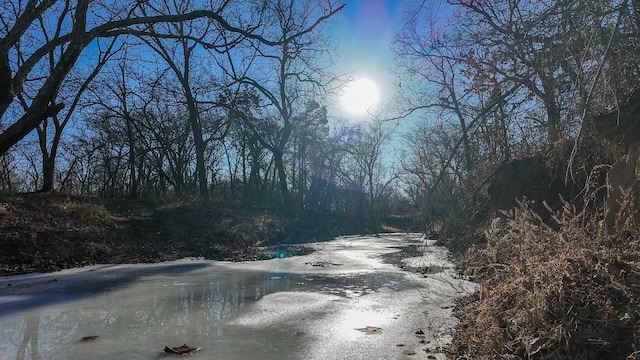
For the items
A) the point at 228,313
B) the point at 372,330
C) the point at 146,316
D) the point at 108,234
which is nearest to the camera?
the point at 372,330

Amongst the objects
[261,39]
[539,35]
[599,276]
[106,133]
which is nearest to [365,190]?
[106,133]

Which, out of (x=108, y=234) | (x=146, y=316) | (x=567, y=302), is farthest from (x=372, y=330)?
(x=108, y=234)

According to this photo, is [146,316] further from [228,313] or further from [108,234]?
[108,234]

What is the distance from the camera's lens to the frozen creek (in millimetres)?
3814

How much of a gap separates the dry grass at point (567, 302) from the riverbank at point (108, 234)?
8259mm

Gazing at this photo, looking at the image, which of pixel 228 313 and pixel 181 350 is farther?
pixel 228 313

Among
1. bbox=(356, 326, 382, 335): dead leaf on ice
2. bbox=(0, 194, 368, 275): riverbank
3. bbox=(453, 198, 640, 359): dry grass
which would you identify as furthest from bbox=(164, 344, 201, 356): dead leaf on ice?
bbox=(0, 194, 368, 275): riverbank

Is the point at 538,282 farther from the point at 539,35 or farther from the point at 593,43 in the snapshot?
the point at 539,35

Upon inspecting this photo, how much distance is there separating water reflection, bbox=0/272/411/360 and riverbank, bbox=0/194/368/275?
109 inches

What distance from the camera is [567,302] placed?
3158 millimetres

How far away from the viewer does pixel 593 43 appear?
16.3ft

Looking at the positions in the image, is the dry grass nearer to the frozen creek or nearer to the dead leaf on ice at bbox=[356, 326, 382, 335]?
the frozen creek

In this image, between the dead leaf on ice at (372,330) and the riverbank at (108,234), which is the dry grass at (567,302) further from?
the riverbank at (108,234)

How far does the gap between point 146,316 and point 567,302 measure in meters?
4.32
